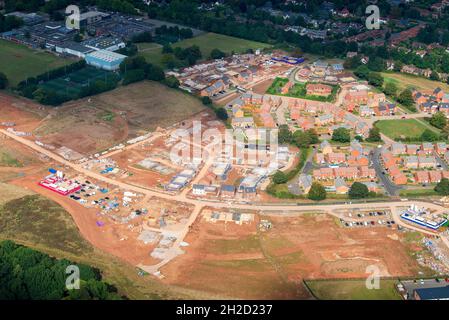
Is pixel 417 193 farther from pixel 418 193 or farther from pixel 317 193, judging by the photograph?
pixel 317 193

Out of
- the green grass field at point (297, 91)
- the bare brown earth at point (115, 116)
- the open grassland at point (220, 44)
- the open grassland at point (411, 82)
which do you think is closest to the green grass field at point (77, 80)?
the bare brown earth at point (115, 116)

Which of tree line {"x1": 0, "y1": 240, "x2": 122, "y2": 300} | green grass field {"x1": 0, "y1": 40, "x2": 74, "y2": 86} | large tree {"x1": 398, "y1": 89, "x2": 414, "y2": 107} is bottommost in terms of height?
green grass field {"x1": 0, "y1": 40, "x2": 74, "y2": 86}

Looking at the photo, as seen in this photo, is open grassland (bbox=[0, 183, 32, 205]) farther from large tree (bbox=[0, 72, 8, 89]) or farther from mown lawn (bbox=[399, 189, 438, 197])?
mown lawn (bbox=[399, 189, 438, 197])

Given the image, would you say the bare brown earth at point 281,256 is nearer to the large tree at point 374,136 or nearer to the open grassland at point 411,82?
the large tree at point 374,136

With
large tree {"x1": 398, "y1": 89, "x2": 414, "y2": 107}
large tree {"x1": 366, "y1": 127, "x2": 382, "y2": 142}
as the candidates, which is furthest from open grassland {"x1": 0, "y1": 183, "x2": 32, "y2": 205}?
large tree {"x1": 398, "y1": 89, "x2": 414, "y2": 107}

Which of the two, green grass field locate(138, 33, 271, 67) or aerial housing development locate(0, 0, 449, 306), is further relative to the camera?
green grass field locate(138, 33, 271, 67)

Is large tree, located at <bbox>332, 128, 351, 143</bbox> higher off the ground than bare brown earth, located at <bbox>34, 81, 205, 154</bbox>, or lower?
higher
